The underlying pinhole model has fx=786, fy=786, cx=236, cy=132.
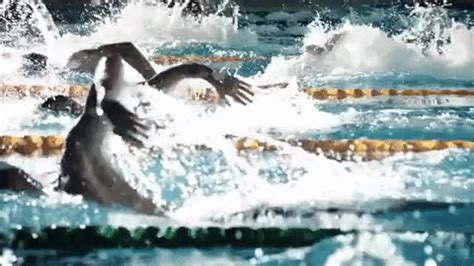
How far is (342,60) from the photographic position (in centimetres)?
456

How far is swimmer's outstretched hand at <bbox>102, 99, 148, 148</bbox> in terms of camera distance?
261 cm

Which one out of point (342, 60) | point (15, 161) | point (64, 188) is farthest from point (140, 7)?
point (64, 188)

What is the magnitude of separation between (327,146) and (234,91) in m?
0.64

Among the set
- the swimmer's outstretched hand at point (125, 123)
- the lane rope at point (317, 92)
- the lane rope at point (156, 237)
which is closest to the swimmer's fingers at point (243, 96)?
the lane rope at point (317, 92)

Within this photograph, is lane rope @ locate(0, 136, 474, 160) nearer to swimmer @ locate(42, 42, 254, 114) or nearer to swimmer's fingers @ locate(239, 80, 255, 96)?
swimmer @ locate(42, 42, 254, 114)

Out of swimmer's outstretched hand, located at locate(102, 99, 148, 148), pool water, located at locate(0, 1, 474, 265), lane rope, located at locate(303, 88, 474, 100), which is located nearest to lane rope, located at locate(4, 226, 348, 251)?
pool water, located at locate(0, 1, 474, 265)

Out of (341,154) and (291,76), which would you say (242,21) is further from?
(341,154)

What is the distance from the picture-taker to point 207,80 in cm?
294

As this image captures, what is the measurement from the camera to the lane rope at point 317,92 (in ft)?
12.5

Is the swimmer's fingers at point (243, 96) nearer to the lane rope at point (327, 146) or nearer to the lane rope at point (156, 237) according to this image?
the lane rope at point (327, 146)

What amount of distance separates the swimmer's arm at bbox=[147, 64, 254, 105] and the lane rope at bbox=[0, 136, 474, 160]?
269 millimetres

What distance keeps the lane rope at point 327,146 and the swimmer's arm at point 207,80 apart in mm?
269

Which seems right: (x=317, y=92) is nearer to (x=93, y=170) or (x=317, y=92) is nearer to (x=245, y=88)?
(x=245, y=88)

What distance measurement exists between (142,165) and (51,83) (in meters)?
1.58
